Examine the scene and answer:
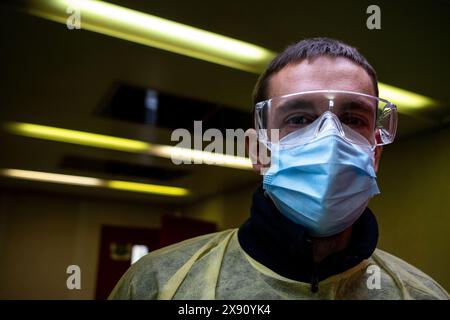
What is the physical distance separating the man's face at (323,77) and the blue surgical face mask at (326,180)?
0.07m

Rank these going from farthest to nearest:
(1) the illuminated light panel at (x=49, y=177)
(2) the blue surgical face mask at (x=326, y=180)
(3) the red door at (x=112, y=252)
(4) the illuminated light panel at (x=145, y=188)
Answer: (4) the illuminated light panel at (x=145, y=188) < (1) the illuminated light panel at (x=49, y=177) < (3) the red door at (x=112, y=252) < (2) the blue surgical face mask at (x=326, y=180)

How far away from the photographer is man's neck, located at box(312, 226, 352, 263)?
0.73 m

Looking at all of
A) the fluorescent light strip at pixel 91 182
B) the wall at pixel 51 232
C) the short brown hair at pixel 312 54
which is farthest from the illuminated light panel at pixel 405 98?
the wall at pixel 51 232

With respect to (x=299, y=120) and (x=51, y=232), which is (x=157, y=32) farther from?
(x=51, y=232)

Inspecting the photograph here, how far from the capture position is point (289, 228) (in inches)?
27.6

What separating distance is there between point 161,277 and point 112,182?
349cm

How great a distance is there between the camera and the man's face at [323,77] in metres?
0.73

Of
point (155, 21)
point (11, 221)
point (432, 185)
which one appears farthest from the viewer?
point (11, 221)

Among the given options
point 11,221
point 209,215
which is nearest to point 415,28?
point 209,215

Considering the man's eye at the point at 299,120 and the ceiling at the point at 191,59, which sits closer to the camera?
the man's eye at the point at 299,120

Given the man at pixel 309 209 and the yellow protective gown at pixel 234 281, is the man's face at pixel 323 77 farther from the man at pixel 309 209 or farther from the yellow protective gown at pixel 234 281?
the yellow protective gown at pixel 234 281

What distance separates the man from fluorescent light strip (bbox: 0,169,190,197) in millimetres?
3249

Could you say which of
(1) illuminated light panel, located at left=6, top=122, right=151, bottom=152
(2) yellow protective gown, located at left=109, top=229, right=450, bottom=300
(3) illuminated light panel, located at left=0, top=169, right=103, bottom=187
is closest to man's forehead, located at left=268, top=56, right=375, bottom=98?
(2) yellow protective gown, located at left=109, top=229, right=450, bottom=300
